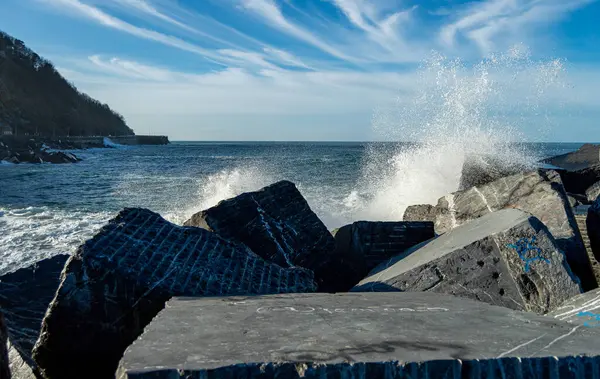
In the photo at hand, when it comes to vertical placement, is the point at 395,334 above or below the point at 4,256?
above

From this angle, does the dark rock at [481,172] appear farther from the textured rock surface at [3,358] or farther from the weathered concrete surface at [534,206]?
the textured rock surface at [3,358]

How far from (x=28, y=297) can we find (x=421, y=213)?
441 cm

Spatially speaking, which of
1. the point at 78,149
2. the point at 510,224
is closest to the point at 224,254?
the point at 510,224

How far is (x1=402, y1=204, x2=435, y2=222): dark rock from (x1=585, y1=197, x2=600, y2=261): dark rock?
6.31ft

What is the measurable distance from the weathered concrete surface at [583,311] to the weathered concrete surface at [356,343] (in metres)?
0.30

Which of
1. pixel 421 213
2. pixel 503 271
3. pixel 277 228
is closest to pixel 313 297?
pixel 503 271

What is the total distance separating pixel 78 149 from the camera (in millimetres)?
68250

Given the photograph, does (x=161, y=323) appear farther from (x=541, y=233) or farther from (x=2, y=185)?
(x=2, y=185)

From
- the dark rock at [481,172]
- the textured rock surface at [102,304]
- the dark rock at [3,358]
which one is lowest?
the textured rock surface at [102,304]

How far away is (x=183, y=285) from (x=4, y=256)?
20.9ft

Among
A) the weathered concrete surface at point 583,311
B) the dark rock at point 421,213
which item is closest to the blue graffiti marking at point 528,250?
the weathered concrete surface at point 583,311

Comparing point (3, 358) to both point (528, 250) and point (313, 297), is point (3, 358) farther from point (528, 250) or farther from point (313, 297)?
point (528, 250)

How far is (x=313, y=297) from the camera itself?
86.9 inches

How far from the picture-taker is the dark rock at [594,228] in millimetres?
3967
